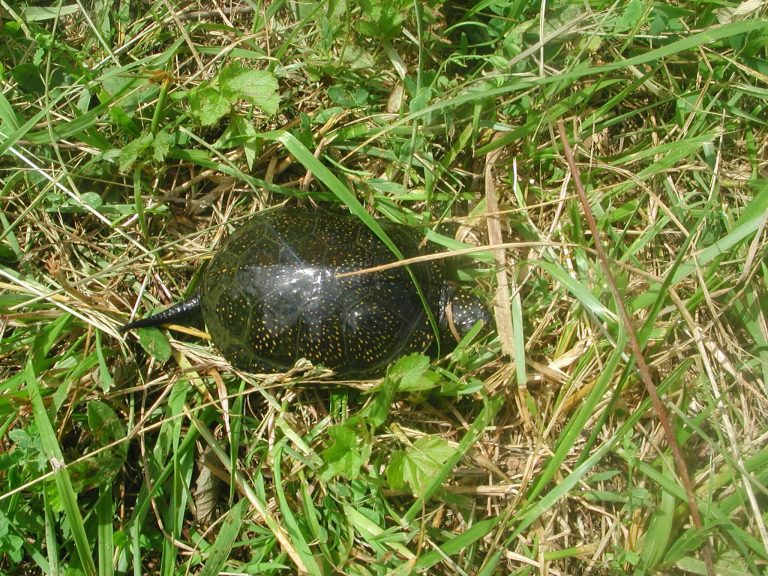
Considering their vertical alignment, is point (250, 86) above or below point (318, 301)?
above

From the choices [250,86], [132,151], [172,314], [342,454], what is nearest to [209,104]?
[250,86]

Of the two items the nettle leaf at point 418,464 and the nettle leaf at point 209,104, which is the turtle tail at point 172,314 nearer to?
the nettle leaf at point 209,104

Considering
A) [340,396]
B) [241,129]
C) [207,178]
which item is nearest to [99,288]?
[207,178]

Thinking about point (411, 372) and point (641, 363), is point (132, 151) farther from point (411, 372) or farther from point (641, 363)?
point (641, 363)

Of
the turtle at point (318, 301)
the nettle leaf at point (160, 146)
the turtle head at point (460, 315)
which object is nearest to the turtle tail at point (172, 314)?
the turtle at point (318, 301)

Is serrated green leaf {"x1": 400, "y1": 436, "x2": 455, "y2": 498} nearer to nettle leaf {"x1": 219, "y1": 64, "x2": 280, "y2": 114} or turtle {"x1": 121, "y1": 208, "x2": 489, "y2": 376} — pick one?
turtle {"x1": 121, "y1": 208, "x2": 489, "y2": 376}

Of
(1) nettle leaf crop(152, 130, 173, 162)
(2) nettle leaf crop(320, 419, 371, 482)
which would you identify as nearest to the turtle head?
(2) nettle leaf crop(320, 419, 371, 482)

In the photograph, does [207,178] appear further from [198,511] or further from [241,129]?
[198,511]

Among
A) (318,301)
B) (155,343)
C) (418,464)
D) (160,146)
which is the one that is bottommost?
(418,464)
